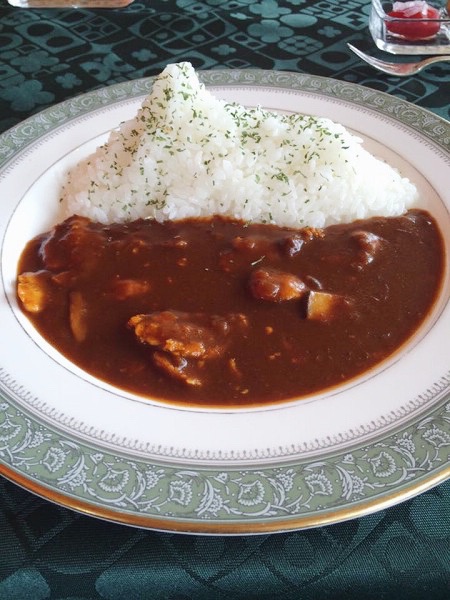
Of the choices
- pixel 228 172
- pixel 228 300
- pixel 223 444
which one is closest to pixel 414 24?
pixel 228 172

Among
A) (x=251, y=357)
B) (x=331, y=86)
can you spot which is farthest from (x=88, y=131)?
(x=251, y=357)

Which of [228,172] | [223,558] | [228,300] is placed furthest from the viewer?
[228,172]

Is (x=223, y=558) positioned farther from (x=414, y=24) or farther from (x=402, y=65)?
(x=414, y=24)

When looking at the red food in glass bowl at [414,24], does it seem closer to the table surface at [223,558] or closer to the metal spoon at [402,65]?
the metal spoon at [402,65]

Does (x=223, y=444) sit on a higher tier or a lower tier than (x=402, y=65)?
lower

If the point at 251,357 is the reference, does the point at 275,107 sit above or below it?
above

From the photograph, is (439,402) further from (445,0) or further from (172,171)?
(445,0)

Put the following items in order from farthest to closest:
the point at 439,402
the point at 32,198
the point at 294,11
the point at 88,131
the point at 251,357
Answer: the point at 294,11 → the point at 88,131 → the point at 32,198 → the point at 251,357 → the point at 439,402
